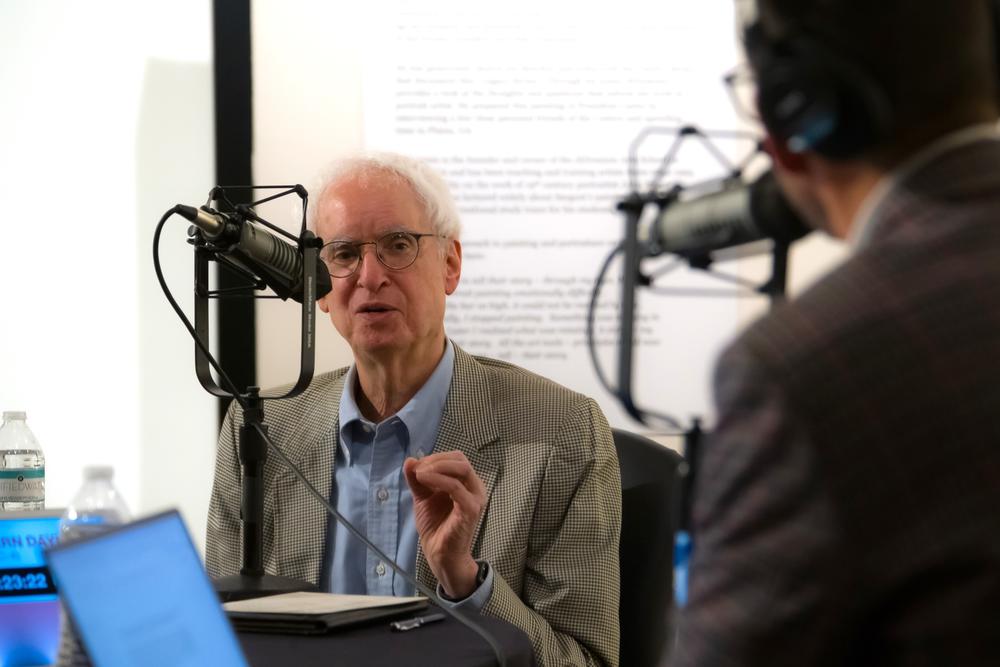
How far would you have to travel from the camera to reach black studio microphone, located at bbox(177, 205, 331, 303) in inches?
50.9

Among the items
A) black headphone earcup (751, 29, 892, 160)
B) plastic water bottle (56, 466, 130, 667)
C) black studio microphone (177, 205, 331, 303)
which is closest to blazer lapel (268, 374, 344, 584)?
plastic water bottle (56, 466, 130, 667)

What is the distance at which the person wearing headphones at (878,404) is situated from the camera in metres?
0.56

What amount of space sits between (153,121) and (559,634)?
1375 mm

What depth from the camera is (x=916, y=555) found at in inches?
22.1

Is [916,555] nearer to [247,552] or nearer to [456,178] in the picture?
[247,552]

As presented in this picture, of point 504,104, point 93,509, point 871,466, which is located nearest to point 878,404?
point 871,466

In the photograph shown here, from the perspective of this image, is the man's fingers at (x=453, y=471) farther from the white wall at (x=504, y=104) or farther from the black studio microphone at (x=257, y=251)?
the white wall at (x=504, y=104)

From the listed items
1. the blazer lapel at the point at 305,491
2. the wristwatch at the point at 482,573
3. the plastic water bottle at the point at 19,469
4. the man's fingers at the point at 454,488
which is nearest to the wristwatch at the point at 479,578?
the wristwatch at the point at 482,573

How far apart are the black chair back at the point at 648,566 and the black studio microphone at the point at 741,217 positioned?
1.09m

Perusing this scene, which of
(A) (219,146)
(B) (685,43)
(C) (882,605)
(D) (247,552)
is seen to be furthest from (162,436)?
(C) (882,605)

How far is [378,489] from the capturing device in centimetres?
179

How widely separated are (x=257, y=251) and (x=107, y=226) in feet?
3.48

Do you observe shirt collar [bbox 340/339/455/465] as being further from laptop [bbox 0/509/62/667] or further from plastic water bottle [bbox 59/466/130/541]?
laptop [bbox 0/509/62/667]

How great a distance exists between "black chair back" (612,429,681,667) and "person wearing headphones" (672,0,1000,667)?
118cm
